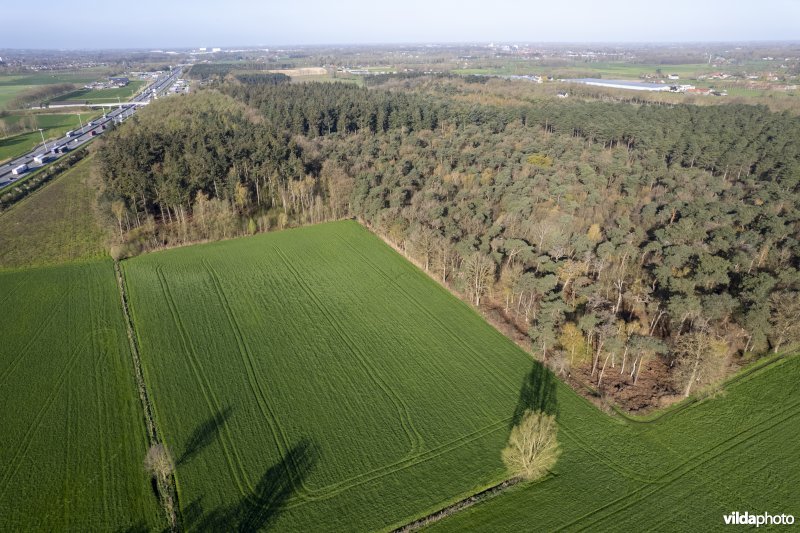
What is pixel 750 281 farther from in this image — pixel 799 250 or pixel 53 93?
pixel 53 93

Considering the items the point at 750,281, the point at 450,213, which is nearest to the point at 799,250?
the point at 750,281

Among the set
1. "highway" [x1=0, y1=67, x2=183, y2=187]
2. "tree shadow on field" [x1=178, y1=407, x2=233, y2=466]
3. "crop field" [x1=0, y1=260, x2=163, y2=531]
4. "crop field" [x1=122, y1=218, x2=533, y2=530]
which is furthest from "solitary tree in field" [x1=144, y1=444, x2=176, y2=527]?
"highway" [x1=0, y1=67, x2=183, y2=187]

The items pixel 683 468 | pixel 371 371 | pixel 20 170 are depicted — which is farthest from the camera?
pixel 20 170

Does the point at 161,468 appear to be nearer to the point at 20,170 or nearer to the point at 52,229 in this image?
the point at 52,229

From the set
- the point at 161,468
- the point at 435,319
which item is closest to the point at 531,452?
the point at 435,319

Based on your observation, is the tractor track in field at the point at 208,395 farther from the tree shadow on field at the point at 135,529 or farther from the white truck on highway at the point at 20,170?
the white truck on highway at the point at 20,170

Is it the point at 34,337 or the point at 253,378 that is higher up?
the point at 34,337
